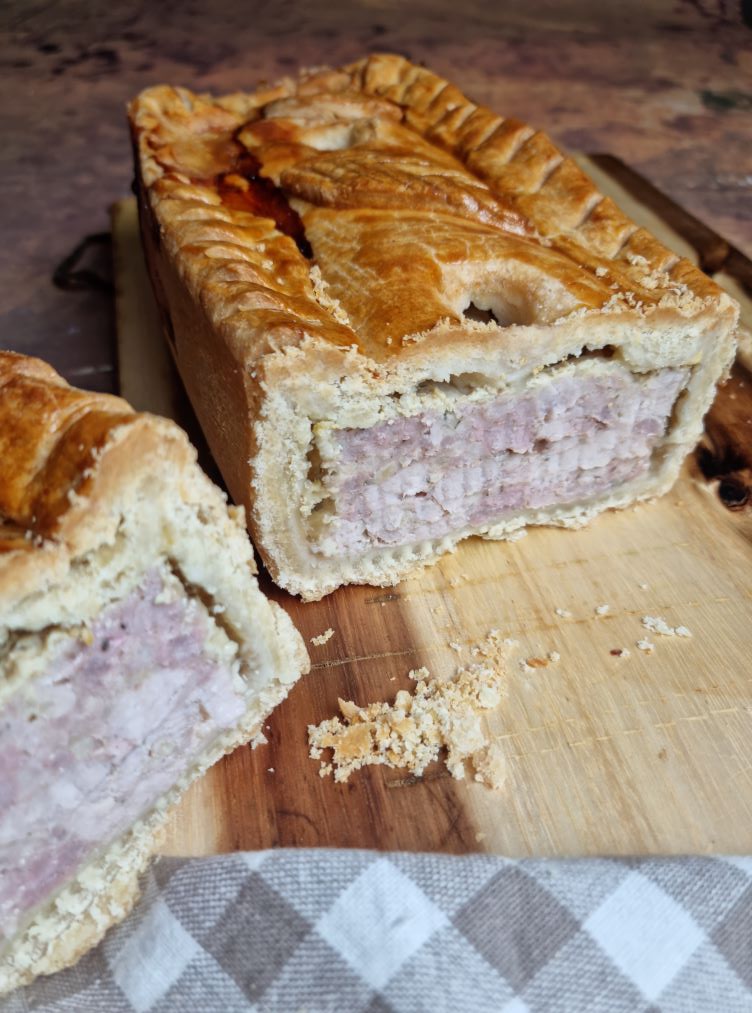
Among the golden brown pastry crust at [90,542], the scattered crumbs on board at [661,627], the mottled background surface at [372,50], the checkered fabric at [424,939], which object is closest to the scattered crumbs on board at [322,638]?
the golden brown pastry crust at [90,542]

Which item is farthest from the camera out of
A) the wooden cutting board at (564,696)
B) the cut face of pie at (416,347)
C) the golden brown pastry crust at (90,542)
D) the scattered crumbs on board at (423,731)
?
the cut face of pie at (416,347)

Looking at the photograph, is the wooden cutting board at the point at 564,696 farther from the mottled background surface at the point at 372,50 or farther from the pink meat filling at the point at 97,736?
the mottled background surface at the point at 372,50

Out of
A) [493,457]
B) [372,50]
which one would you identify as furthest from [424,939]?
[372,50]

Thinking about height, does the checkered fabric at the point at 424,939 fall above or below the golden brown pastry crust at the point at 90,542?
below

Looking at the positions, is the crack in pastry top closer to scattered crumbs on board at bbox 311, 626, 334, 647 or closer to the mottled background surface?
scattered crumbs on board at bbox 311, 626, 334, 647

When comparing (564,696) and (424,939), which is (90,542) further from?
(564,696)

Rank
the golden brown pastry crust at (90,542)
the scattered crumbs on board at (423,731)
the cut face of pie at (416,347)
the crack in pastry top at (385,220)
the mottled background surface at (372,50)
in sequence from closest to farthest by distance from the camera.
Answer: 1. the golden brown pastry crust at (90,542)
2. the scattered crumbs on board at (423,731)
3. the cut face of pie at (416,347)
4. the crack in pastry top at (385,220)
5. the mottled background surface at (372,50)

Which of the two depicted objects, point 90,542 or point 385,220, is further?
point 385,220
